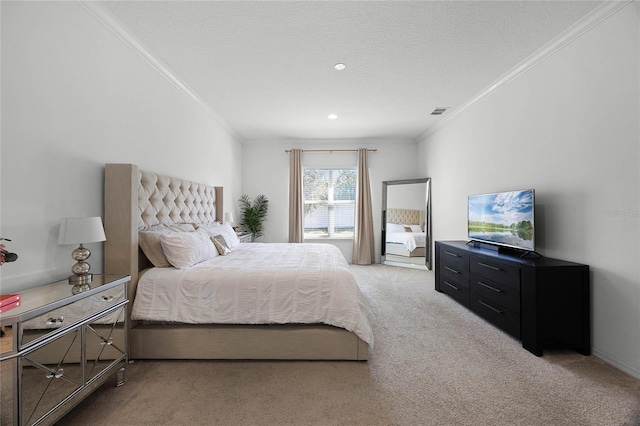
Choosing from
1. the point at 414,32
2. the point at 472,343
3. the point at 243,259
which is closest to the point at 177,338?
the point at 243,259

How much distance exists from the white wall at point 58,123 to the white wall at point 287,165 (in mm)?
3268

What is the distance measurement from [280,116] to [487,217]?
11.0ft

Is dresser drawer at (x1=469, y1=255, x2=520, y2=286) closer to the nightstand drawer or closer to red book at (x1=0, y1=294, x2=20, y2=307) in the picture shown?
the nightstand drawer

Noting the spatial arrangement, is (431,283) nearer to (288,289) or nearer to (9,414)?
(288,289)

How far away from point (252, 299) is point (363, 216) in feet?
13.5

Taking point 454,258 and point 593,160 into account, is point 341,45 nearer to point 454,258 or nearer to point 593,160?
point 593,160

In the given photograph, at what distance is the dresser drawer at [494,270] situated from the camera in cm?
252

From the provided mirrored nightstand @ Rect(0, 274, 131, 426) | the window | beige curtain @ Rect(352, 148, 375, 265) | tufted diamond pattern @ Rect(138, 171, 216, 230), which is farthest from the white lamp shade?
beige curtain @ Rect(352, 148, 375, 265)

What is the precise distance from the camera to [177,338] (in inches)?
86.8

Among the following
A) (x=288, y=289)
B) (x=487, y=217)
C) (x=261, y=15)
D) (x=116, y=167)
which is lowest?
(x=288, y=289)

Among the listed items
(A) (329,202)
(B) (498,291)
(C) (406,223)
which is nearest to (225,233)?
(A) (329,202)

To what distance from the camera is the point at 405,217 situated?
19.0ft

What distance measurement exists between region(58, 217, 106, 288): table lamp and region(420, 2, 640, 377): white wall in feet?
12.3

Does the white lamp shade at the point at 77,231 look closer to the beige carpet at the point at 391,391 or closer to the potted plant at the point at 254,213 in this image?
the beige carpet at the point at 391,391
